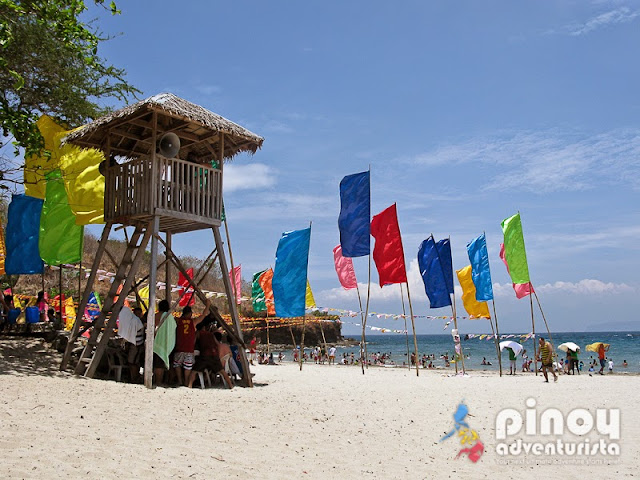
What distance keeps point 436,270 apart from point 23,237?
12908 mm

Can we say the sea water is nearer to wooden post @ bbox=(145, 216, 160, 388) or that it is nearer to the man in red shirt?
the man in red shirt

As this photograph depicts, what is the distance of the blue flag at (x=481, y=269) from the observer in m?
20.5

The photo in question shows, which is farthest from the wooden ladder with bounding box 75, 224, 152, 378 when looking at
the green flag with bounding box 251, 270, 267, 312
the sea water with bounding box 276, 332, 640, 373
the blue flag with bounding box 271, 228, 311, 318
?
the sea water with bounding box 276, 332, 640, 373

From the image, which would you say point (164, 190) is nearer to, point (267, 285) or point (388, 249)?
point (388, 249)

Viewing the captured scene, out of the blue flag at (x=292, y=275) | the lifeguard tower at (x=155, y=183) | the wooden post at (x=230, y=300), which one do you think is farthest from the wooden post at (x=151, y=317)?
the blue flag at (x=292, y=275)

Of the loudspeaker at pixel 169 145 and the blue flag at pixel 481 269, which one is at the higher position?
the loudspeaker at pixel 169 145

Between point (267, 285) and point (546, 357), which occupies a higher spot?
point (267, 285)

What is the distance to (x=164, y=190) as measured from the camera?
1155cm

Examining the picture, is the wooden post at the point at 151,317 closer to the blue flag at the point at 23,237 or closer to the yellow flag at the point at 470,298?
the blue flag at the point at 23,237

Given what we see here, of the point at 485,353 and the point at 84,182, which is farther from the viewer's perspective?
the point at 485,353

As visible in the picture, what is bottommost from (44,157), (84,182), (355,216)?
(84,182)

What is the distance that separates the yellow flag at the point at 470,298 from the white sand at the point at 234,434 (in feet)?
32.2

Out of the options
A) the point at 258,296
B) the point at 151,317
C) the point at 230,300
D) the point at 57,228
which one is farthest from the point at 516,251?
the point at 57,228

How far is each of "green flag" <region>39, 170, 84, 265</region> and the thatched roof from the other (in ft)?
5.47
